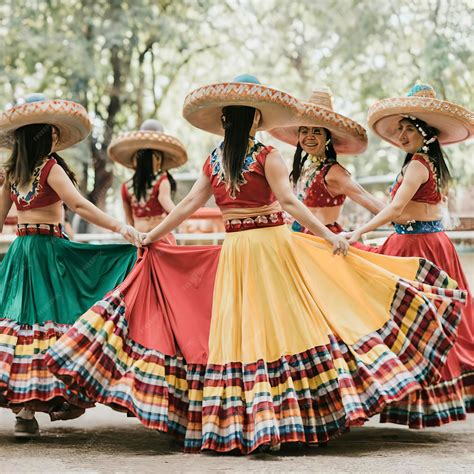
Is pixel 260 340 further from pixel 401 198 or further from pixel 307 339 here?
pixel 401 198

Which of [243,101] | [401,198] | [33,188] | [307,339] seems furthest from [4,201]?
[401,198]

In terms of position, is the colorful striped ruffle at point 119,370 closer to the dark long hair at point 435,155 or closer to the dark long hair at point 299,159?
the dark long hair at point 299,159

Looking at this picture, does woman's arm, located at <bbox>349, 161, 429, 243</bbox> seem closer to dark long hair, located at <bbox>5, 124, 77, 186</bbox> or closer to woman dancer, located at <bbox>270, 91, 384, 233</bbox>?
woman dancer, located at <bbox>270, 91, 384, 233</bbox>

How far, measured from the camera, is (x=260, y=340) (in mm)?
4773

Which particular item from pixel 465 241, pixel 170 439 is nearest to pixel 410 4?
pixel 465 241

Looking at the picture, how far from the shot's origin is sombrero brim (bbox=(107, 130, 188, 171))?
7.61 metres

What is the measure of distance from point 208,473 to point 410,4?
14412 mm

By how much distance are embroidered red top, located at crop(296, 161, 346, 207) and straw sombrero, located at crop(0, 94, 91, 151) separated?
160cm

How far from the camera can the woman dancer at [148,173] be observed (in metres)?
7.47

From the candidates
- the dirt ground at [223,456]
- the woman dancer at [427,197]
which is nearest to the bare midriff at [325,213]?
the woman dancer at [427,197]

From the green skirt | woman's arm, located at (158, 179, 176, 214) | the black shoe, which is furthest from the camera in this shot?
woman's arm, located at (158, 179, 176, 214)

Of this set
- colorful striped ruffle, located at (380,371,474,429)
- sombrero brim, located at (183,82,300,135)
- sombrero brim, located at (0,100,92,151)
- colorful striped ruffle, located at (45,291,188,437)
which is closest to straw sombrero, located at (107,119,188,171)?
sombrero brim, located at (0,100,92,151)

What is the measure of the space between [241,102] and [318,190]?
1.39 m

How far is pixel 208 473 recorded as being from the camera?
13.5 ft
